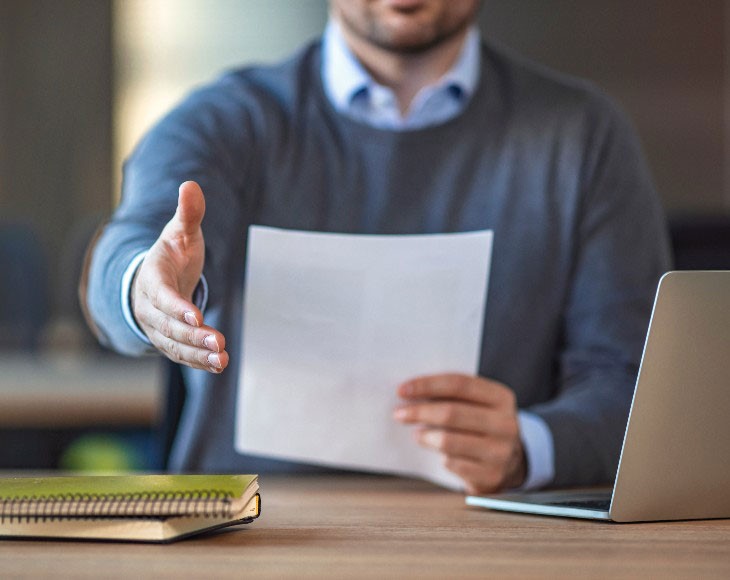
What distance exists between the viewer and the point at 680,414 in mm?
835

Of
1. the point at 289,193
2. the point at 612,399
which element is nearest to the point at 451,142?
the point at 289,193

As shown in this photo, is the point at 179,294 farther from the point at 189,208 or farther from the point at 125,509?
the point at 125,509

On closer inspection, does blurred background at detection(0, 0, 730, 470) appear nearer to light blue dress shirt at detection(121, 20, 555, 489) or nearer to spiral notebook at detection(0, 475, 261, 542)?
light blue dress shirt at detection(121, 20, 555, 489)

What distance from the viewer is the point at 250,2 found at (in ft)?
15.6

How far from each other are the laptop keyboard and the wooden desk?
21 mm

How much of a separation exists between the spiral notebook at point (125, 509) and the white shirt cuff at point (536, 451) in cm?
46

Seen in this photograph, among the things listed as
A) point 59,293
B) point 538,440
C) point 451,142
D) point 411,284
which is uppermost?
point 451,142

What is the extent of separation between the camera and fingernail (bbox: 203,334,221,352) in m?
0.81

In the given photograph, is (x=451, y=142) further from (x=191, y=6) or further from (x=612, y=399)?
(x=191, y=6)

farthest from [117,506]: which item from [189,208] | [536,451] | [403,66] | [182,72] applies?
[182,72]

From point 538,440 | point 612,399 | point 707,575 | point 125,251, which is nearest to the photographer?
point 707,575

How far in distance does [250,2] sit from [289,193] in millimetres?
3531

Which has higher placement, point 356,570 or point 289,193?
point 289,193

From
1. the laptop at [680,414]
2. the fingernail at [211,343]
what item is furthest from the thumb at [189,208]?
the laptop at [680,414]
